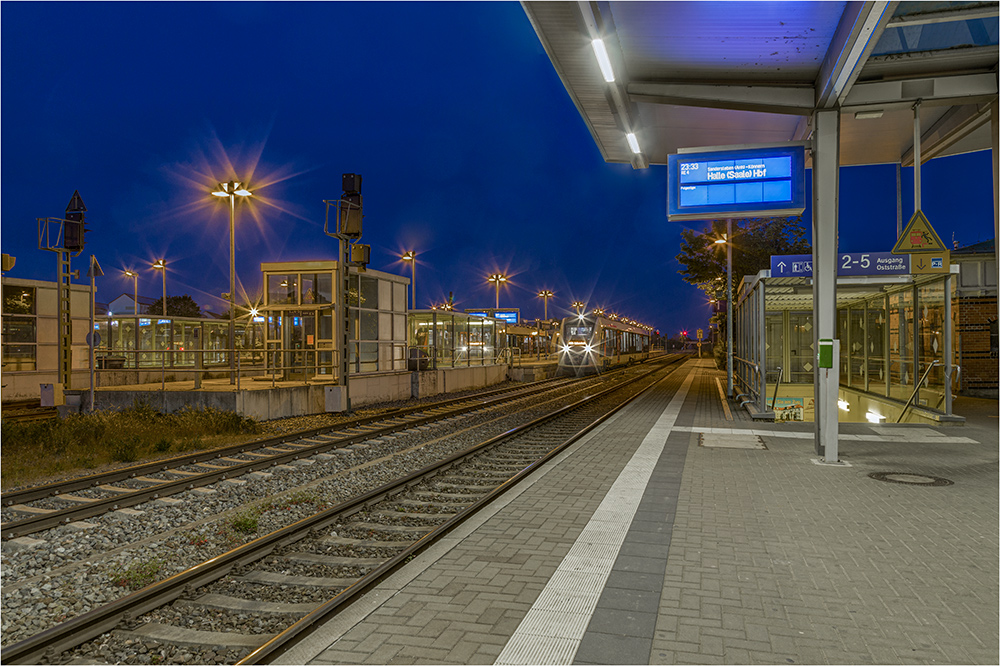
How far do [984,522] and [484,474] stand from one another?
19.4 feet

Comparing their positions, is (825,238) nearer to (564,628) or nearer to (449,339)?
(564,628)

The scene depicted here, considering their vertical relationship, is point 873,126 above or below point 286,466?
above

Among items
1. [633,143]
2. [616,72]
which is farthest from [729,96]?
[633,143]

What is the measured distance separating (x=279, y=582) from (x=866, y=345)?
66.9 ft

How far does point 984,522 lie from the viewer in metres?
6.08

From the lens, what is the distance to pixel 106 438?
468 inches

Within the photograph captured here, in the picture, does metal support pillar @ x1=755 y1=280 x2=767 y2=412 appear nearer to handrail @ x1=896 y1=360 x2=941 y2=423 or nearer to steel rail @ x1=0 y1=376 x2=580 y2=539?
handrail @ x1=896 y1=360 x2=941 y2=423

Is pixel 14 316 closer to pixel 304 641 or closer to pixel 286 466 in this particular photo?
pixel 286 466

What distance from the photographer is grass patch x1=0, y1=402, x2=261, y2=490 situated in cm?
994

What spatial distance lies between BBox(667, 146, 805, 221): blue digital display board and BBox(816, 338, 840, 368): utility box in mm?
2146

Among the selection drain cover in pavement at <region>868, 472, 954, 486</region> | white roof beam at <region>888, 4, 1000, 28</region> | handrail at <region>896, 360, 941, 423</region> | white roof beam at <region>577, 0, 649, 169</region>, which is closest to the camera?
white roof beam at <region>888, 4, 1000, 28</region>

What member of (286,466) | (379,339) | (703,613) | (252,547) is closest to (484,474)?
(286,466)


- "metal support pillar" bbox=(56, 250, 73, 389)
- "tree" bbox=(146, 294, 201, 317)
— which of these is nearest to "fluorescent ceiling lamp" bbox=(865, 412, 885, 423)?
"metal support pillar" bbox=(56, 250, 73, 389)

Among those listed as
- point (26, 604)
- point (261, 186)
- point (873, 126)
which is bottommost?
point (26, 604)
